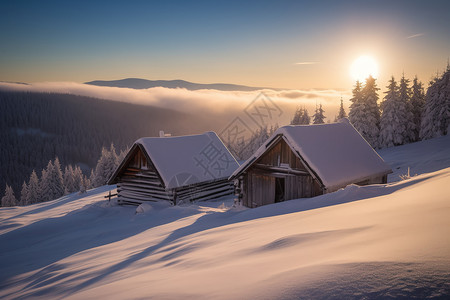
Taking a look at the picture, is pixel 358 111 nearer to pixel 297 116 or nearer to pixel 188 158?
pixel 297 116

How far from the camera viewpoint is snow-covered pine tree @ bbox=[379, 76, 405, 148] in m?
38.5

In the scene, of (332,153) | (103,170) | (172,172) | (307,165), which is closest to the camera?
(307,165)

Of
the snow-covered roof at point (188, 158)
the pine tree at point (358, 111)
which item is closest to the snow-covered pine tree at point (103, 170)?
the snow-covered roof at point (188, 158)

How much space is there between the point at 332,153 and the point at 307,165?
2.00 meters

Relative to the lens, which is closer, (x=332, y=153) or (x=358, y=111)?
(x=332, y=153)

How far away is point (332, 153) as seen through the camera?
12.6m

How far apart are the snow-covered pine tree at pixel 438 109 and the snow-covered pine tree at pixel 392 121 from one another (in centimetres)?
324

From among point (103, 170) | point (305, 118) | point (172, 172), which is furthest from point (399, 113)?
point (103, 170)

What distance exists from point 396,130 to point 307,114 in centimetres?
2074

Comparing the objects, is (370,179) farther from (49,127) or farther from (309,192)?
(49,127)

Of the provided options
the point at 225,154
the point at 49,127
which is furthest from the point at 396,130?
the point at 49,127

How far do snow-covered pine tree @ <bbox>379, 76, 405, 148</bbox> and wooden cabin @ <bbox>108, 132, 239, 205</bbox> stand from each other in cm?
3054

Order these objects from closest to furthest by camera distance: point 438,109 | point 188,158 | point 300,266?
point 300,266 < point 188,158 < point 438,109

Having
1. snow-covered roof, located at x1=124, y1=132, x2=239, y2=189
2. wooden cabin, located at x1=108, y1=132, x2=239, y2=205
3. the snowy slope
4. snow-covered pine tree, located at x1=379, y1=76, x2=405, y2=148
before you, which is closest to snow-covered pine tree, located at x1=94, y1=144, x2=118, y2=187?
wooden cabin, located at x1=108, y1=132, x2=239, y2=205
